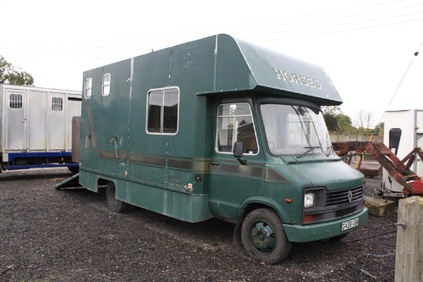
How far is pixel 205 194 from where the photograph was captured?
582 cm

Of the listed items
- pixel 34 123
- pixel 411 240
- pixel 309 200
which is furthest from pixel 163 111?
pixel 34 123

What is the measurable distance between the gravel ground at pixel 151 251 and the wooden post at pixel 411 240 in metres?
1.42

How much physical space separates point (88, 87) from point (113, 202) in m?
2.93

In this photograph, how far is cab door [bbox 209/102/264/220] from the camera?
5.20m

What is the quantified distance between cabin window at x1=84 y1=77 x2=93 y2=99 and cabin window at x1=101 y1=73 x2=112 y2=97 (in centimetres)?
67

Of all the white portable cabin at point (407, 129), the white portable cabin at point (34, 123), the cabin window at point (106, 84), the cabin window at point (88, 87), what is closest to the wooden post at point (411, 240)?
the cabin window at point (106, 84)

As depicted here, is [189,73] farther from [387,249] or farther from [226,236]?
[387,249]

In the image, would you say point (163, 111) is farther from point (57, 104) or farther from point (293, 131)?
point (57, 104)

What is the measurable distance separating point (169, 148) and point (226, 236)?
1.85 m

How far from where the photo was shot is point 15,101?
1227 centimetres

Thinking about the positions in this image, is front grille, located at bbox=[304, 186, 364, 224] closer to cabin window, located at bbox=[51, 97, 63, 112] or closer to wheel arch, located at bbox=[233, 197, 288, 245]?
wheel arch, located at bbox=[233, 197, 288, 245]

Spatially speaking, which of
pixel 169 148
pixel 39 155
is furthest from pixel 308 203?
pixel 39 155

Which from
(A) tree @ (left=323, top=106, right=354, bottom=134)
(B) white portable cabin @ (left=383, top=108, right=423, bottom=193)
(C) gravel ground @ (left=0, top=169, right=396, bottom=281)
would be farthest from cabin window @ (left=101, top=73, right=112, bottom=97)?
(A) tree @ (left=323, top=106, right=354, bottom=134)

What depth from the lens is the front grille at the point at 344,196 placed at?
4.89 m
